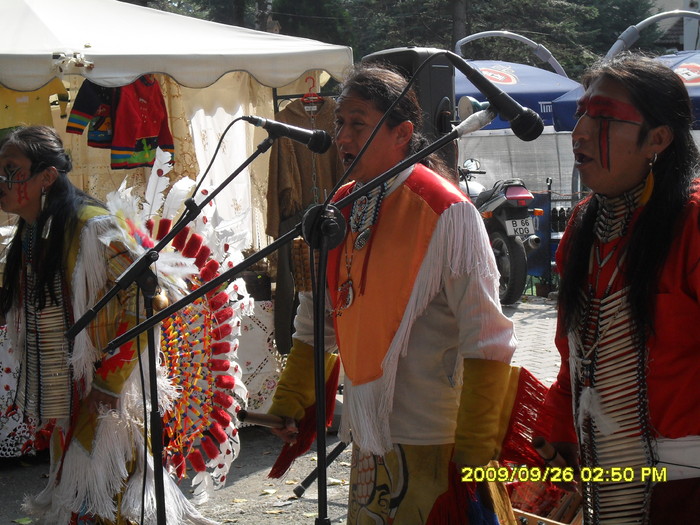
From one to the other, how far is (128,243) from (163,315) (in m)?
1.25

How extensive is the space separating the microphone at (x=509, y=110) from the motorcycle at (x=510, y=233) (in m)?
7.91

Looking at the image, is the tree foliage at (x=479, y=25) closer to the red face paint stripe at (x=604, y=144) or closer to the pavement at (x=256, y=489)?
the pavement at (x=256, y=489)

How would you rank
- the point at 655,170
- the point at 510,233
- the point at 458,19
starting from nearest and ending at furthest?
1. the point at 655,170
2. the point at 510,233
3. the point at 458,19

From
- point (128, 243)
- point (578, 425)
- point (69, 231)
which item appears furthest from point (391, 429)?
point (69, 231)

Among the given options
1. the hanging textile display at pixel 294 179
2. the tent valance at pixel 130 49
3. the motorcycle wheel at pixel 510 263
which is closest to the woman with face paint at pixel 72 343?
the tent valance at pixel 130 49

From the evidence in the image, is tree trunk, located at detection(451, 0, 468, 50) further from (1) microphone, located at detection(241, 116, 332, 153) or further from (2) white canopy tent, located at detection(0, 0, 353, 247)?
(1) microphone, located at detection(241, 116, 332, 153)

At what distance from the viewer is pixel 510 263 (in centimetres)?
1005

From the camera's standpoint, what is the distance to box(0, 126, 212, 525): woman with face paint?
139 inches

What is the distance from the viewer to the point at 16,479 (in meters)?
5.37

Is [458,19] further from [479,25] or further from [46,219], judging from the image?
[46,219]

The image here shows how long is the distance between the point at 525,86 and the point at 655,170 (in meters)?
9.90

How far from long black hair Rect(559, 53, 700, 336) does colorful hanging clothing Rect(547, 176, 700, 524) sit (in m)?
0.02

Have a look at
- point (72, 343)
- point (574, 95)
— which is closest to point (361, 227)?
point (72, 343)

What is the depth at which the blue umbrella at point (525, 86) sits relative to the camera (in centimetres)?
1127
